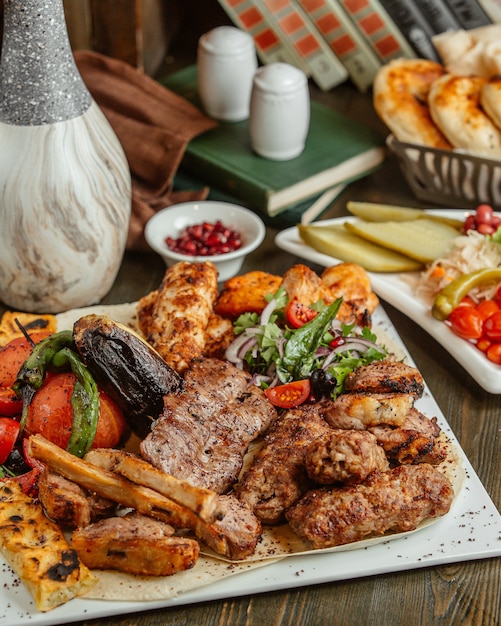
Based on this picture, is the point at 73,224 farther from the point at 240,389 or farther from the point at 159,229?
the point at 240,389

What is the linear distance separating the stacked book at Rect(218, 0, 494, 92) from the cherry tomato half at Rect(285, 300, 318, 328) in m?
3.54

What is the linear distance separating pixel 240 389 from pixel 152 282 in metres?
1.69

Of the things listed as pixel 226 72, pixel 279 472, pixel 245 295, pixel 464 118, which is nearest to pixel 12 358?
pixel 245 295

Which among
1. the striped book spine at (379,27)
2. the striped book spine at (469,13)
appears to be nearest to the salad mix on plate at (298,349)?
the striped book spine at (379,27)

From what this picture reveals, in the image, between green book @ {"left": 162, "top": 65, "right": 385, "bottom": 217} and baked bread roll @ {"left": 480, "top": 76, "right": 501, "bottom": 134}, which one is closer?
baked bread roll @ {"left": 480, "top": 76, "right": 501, "bottom": 134}

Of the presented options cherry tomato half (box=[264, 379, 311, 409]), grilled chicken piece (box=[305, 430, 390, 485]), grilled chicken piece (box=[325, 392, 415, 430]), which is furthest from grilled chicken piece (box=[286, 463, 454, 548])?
cherry tomato half (box=[264, 379, 311, 409])

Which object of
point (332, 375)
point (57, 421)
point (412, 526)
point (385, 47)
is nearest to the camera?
point (412, 526)

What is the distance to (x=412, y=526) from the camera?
3145mm

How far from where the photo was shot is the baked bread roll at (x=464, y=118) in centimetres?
528

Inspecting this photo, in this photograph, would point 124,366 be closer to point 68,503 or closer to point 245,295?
point 68,503

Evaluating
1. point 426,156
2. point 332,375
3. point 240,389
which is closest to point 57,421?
point 240,389

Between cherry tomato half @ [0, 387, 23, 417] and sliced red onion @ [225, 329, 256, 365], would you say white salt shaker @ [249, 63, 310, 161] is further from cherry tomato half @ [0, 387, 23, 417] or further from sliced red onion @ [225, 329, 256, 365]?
cherry tomato half @ [0, 387, 23, 417]

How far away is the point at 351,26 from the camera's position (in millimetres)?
6840

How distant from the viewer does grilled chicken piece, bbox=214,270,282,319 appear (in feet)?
13.7
